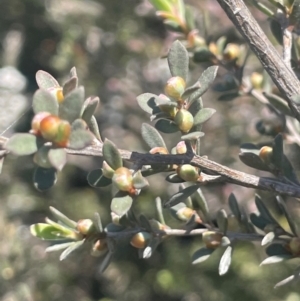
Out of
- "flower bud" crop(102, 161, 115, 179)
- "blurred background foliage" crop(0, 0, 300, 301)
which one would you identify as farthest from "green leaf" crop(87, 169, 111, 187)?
"blurred background foliage" crop(0, 0, 300, 301)

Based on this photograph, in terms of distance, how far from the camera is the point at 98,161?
5.74ft

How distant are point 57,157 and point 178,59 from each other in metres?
0.17

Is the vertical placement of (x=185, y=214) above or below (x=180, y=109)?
below

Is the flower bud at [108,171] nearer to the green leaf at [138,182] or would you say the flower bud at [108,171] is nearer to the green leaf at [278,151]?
the green leaf at [138,182]

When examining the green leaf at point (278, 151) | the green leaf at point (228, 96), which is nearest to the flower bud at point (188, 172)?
the green leaf at point (278, 151)

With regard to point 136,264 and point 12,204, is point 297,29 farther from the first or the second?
point 12,204

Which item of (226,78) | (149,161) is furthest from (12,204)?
(149,161)

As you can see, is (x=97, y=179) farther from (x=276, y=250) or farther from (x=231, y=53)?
(x=231, y=53)

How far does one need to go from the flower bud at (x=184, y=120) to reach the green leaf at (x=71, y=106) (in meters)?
0.11

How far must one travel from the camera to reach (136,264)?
1.44m

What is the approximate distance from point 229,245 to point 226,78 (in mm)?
306

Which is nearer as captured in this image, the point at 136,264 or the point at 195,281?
the point at 195,281

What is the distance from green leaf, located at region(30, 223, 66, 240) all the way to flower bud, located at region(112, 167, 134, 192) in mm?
165

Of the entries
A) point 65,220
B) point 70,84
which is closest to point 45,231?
point 65,220
